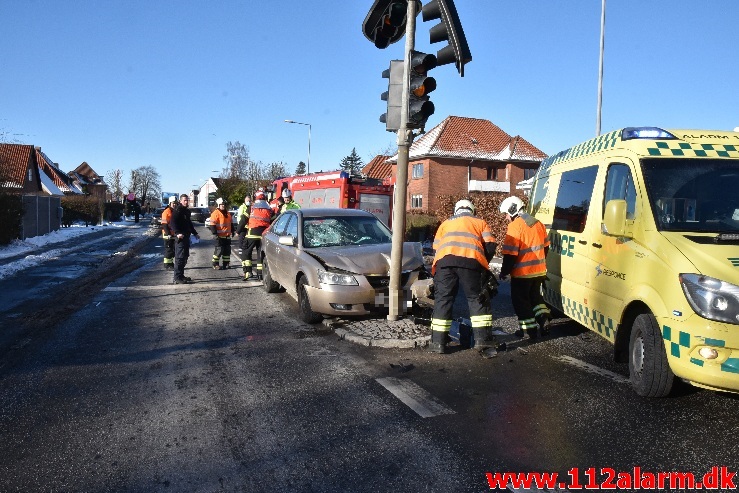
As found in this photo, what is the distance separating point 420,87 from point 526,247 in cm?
227

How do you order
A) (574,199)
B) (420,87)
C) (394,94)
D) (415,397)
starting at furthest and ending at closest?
(394,94) < (420,87) < (574,199) < (415,397)

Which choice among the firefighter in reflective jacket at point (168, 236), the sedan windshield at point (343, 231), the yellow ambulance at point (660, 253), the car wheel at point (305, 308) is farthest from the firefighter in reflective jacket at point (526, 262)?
the firefighter in reflective jacket at point (168, 236)

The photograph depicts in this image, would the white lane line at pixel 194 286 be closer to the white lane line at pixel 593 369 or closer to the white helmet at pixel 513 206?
the white helmet at pixel 513 206

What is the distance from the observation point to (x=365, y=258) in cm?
720

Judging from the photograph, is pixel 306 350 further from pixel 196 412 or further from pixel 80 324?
pixel 80 324

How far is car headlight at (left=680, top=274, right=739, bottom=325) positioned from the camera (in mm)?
3670

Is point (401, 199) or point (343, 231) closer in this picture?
point (401, 199)

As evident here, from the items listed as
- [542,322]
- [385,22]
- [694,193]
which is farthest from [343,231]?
[694,193]

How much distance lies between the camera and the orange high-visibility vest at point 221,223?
1286 cm

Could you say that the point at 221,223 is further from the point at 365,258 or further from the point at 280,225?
the point at 365,258

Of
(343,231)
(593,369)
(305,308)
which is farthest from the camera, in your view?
(343,231)

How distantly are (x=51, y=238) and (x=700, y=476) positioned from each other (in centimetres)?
2762

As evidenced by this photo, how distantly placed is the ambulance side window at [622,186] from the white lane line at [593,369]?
147 cm

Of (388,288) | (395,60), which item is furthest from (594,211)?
(395,60)
